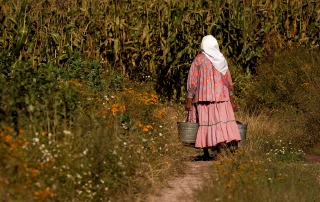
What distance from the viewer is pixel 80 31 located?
15.0 metres

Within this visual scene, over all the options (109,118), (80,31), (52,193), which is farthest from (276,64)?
(52,193)

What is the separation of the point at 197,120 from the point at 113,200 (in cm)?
374

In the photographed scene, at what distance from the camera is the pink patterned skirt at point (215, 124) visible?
11914 millimetres

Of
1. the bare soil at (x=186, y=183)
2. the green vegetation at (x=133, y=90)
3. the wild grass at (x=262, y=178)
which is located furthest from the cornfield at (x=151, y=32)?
the bare soil at (x=186, y=183)

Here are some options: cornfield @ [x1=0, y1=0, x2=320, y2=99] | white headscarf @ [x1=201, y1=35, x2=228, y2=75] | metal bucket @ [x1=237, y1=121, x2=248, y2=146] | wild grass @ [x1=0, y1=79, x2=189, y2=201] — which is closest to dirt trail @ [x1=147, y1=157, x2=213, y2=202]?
wild grass @ [x1=0, y1=79, x2=189, y2=201]

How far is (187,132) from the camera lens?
39.5 ft

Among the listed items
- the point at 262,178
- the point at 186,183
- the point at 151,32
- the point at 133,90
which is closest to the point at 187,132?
the point at 133,90

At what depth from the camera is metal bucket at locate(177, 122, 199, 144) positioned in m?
12.0

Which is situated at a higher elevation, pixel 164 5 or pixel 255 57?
pixel 164 5

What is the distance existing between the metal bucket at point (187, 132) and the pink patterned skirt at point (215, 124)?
83 millimetres

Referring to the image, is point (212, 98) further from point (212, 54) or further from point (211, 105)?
point (212, 54)

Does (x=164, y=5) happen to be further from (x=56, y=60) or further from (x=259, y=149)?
(x=259, y=149)

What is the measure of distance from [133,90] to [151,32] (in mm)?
2631

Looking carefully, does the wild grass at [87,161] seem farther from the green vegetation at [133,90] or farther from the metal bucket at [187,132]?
the metal bucket at [187,132]
